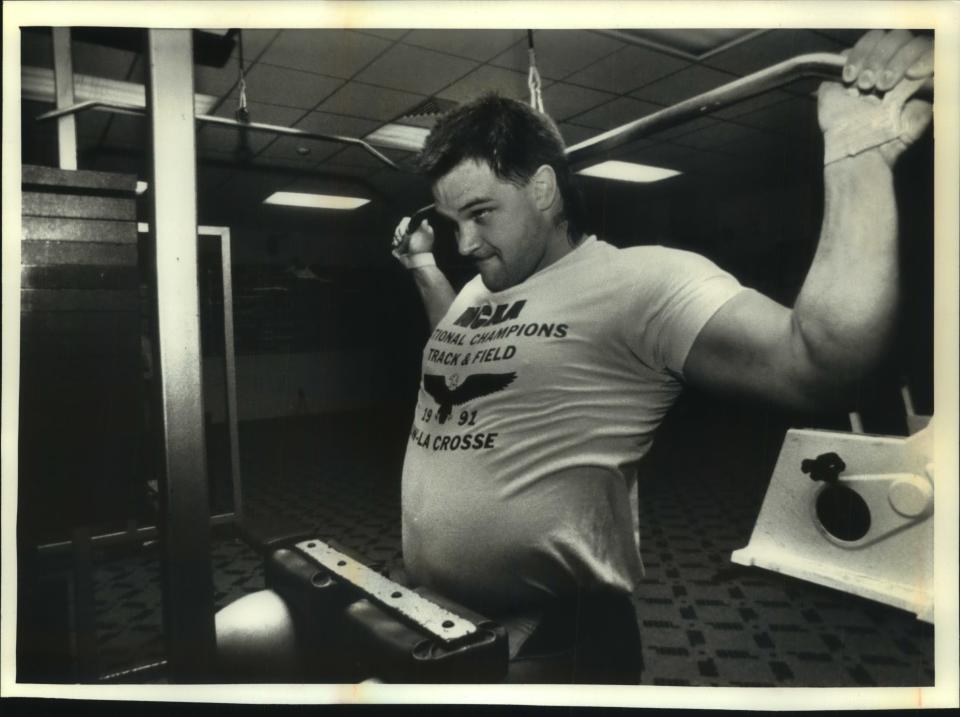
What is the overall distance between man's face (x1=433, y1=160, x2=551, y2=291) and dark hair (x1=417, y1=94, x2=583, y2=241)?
0.02 metres

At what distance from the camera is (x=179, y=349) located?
69 cm

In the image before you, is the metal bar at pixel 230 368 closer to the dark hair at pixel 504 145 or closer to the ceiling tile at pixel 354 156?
the ceiling tile at pixel 354 156

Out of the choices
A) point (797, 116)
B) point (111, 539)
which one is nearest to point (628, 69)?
point (797, 116)

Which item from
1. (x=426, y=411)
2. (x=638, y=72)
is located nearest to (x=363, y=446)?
(x=426, y=411)

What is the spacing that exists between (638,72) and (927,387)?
1711 millimetres

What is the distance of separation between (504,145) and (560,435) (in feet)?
1.55

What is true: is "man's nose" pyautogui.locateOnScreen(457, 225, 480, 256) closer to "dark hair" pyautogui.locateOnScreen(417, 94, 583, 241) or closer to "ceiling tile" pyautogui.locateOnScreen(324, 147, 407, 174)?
"dark hair" pyautogui.locateOnScreen(417, 94, 583, 241)

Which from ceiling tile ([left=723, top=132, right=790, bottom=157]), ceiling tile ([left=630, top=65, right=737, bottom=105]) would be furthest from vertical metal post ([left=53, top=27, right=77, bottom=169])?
ceiling tile ([left=630, top=65, right=737, bottom=105])

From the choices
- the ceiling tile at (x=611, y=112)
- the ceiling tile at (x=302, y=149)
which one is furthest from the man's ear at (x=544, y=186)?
the ceiling tile at (x=611, y=112)

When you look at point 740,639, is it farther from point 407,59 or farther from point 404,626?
point 407,59

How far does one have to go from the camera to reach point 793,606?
6.07ft

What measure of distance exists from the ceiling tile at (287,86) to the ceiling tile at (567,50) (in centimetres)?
72

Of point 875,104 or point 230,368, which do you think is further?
point 230,368

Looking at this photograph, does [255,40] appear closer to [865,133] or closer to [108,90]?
[865,133]
